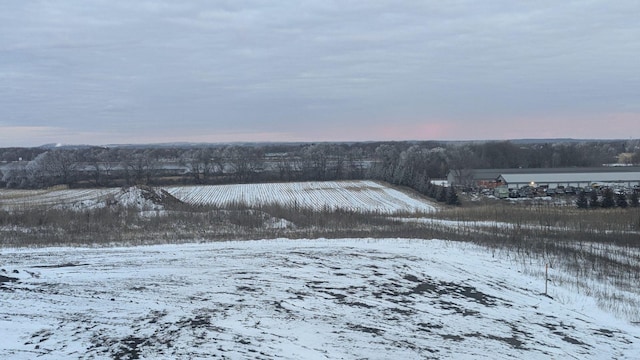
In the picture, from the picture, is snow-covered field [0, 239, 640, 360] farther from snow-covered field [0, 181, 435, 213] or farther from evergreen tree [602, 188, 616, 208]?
evergreen tree [602, 188, 616, 208]

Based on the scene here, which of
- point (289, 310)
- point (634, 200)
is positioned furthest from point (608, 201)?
point (289, 310)

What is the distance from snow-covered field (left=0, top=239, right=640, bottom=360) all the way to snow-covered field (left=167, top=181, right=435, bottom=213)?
105 feet

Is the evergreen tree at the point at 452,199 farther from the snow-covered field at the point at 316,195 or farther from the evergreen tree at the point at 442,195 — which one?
the snow-covered field at the point at 316,195

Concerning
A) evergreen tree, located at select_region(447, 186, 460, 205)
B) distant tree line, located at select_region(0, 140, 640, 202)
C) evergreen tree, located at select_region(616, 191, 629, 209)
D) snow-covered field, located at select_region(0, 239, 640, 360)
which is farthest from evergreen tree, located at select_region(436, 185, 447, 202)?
snow-covered field, located at select_region(0, 239, 640, 360)

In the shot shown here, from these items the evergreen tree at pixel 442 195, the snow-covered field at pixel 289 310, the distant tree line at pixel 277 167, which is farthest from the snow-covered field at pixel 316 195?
the snow-covered field at pixel 289 310

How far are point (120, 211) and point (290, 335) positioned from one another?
23632mm

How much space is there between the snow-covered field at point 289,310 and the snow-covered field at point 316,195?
31.9m

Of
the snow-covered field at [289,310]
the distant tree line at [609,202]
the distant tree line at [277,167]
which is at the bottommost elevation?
the distant tree line at [609,202]

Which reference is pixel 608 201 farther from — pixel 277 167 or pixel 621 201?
pixel 277 167

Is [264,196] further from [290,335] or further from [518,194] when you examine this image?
[290,335]

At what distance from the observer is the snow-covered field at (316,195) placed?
157 ft

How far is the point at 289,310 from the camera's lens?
365 inches

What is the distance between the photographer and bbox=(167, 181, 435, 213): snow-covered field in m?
47.9

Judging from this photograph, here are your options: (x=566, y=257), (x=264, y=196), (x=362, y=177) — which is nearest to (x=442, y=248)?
(x=566, y=257)
